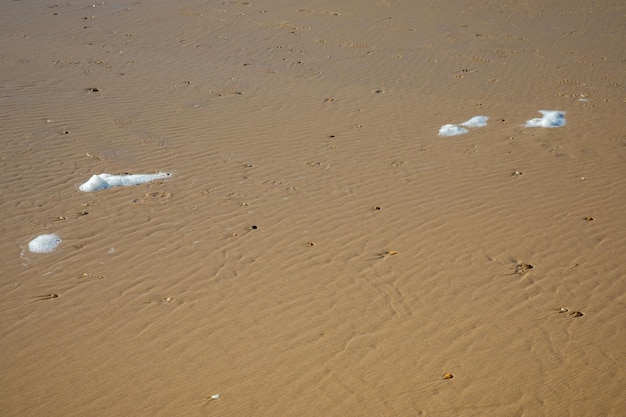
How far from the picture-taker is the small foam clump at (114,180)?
796cm

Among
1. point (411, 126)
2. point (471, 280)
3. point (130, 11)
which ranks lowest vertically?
point (130, 11)

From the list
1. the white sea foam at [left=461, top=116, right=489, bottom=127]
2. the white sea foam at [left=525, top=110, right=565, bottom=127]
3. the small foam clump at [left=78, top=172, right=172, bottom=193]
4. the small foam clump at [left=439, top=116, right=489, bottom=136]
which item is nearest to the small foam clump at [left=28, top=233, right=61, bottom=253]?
the small foam clump at [left=78, top=172, right=172, bottom=193]

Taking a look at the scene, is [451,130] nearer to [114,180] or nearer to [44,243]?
[114,180]

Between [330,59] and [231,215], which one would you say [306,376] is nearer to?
[231,215]

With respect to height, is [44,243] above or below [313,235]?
below

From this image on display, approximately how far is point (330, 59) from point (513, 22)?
5568 millimetres

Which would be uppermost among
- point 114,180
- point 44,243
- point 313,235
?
point 313,235

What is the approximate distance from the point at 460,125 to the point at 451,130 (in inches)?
13.0

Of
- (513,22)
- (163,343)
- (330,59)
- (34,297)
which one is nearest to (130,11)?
(330,59)

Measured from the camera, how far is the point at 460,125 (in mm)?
10086

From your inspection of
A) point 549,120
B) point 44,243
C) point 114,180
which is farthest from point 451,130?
point 44,243

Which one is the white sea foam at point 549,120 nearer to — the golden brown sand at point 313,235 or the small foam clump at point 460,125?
the golden brown sand at point 313,235

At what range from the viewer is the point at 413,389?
4.51 metres

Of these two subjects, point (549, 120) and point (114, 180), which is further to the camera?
point (549, 120)
